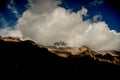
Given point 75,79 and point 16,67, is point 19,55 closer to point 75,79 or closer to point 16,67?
point 16,67

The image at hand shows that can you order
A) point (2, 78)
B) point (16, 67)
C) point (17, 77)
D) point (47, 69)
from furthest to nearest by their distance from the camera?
point (47, 69), point (16, 67), point (17, 77), point (2, 78)

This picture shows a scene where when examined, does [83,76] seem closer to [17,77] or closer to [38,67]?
[38,67]

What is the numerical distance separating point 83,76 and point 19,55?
6048 cm

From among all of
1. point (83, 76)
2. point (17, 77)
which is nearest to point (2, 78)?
point (17, 77)

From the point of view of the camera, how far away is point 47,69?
579ft

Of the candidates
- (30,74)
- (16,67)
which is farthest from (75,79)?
(16,67)

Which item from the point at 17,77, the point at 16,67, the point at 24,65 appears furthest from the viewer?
the point at 24,65

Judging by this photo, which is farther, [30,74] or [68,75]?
[68,75]

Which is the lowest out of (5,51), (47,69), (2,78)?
(2,78)

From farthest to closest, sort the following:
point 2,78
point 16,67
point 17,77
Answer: point 16,67, point 17,77, point 2,78

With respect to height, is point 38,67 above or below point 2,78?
above

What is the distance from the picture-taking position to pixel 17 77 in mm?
135625

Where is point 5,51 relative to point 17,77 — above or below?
above

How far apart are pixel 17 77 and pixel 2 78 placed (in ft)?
49.1
